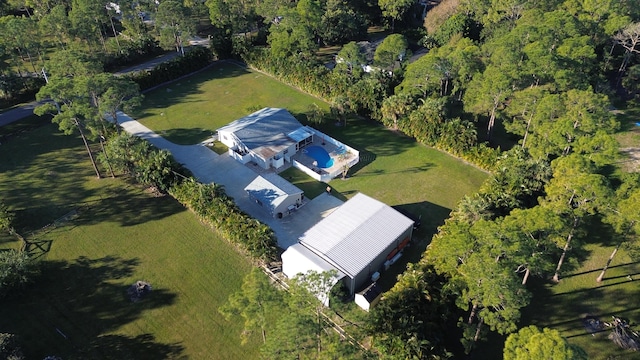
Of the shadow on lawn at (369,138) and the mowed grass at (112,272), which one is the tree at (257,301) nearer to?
the mowed grass at (112,272)

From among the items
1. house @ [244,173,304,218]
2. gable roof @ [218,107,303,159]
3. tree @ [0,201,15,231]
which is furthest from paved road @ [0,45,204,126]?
house @ [244,173,304,218]

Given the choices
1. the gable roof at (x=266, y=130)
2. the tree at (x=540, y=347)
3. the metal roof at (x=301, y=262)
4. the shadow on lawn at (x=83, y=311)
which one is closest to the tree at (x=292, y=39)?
the gable roof at (x=266, y=130)

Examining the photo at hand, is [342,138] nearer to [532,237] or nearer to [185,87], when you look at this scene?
[185,87]

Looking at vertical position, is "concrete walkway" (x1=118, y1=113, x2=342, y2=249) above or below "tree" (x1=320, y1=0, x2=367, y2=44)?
below

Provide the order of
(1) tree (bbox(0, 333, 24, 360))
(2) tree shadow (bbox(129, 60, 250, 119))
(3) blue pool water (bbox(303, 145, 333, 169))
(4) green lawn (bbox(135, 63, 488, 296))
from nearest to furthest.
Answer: (1) tree (bbox(0, 333, 24, 360)) → (4) green lawn (bbox(135, 63, 488, 296)) → (3) blue pool water (bbox(303, 145, 333, 169)) → (2) tree shadow (bbox(129, 60, 250, 119))

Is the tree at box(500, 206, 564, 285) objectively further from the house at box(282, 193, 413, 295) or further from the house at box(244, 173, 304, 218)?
the house at box(244, 173, 304, 218)

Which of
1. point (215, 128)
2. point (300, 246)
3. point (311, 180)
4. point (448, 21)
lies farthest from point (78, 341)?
point (448, 21)
